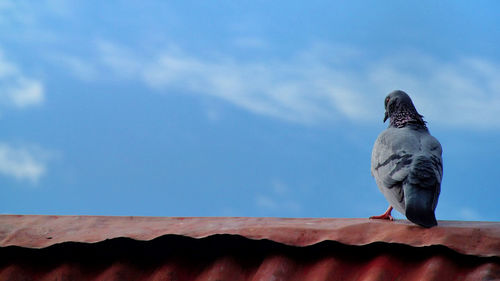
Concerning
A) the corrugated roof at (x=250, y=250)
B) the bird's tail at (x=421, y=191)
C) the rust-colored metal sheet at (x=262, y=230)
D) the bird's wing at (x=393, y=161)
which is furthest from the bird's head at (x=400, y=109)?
the corrugated roof at (x=250, y=250)

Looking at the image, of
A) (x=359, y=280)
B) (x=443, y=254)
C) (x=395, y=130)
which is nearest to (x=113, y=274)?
(x=359, y=280)

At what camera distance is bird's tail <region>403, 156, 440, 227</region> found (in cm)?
347

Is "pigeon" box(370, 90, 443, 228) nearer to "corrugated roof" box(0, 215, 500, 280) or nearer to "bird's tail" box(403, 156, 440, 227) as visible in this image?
"bird's tail" box(403, 156, 440, 227)

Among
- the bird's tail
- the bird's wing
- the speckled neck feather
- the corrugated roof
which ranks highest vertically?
the speckled neck feather

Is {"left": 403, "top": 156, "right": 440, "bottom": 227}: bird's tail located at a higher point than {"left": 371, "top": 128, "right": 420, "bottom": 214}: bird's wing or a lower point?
lower

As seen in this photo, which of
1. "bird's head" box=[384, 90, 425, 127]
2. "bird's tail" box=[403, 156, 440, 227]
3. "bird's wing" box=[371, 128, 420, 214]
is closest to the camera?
"bird's tail" box=[403, 156, 440, 227]

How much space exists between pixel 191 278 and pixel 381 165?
65.8 inches

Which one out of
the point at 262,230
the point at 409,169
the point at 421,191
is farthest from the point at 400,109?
the point at 262,230

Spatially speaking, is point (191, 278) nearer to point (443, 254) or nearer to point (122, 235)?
point (122, 235)

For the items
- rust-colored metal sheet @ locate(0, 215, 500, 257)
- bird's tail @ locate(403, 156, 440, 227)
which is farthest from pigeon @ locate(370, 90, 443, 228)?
rust-colored metal sheet @ locate(0, 215, 500, 257)

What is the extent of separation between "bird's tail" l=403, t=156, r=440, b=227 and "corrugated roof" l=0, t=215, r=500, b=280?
0.29 ft

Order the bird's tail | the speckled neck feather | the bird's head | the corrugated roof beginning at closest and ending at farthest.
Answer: the corrugated roof
the bird's tail
the speckled neck feather
the bird's head

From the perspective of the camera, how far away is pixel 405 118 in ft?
17.2

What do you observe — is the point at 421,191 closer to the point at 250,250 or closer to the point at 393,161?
the point at 393,161
